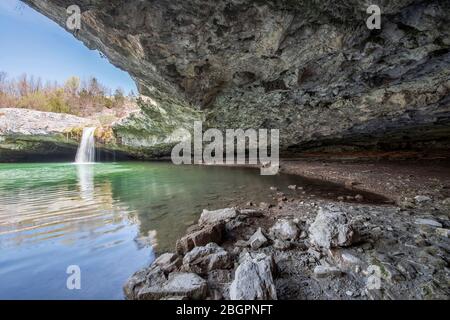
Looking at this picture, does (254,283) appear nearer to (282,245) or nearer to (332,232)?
(282,245)

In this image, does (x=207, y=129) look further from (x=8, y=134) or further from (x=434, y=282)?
(x=8, y=134)

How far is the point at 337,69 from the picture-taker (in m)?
6.28

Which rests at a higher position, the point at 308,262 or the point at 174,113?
the point at 174,113

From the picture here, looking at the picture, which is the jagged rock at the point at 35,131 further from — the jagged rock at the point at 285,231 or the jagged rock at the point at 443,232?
the jagged rock at the point at 443,232

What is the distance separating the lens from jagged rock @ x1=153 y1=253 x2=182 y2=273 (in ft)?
8.20

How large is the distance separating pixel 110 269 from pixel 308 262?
2.45 m

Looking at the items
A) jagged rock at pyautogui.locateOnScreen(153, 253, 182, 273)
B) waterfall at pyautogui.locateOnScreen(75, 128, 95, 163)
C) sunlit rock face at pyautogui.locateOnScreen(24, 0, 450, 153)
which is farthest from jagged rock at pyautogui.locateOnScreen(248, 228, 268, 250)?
waterfall at pyautogui.locateOnScreen(75, 128, 95, 163)

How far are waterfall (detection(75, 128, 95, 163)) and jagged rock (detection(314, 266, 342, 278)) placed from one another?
22179mm

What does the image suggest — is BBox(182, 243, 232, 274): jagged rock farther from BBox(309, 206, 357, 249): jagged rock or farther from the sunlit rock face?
the sunlit rock face

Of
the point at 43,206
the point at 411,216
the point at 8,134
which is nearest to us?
the point at 411,216

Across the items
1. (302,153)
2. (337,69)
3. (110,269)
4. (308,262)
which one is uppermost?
(337,69)

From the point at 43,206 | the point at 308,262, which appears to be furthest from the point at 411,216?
the point at 43,206

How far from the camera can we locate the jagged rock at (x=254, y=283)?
1.95 metres

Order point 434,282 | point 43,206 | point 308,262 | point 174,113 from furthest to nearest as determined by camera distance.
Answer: point 174,113, point 43,206, point 308,262, point 434,282
